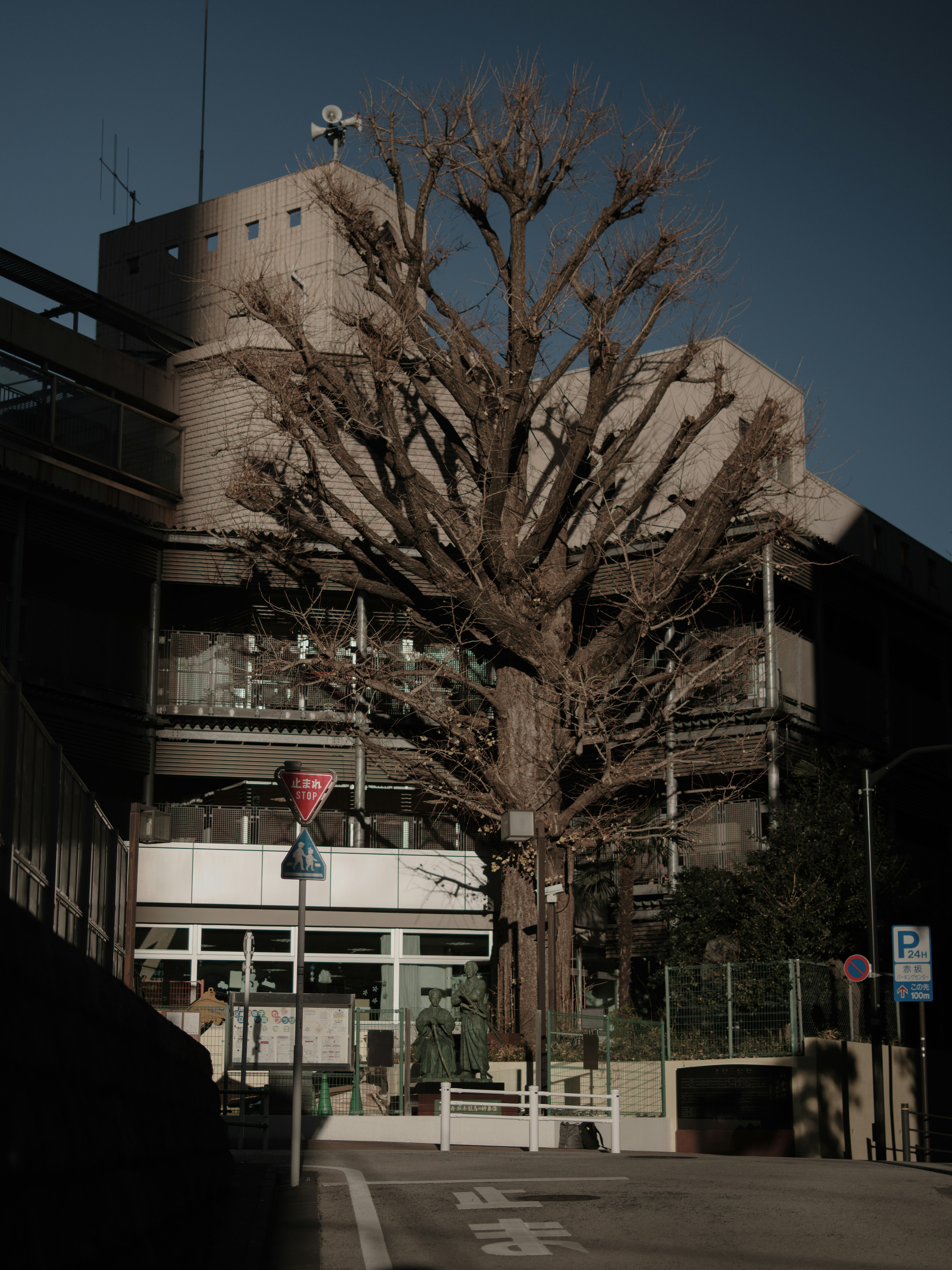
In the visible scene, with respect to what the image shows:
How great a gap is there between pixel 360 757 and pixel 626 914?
6166 mm

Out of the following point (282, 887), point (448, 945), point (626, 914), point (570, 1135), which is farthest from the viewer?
point (448, 945)

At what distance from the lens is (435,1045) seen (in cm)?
2131

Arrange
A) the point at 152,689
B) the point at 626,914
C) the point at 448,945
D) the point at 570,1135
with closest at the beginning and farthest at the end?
the point at 570,1135 → the point at 626,914 → the point at 152,689 → the point at 448,945

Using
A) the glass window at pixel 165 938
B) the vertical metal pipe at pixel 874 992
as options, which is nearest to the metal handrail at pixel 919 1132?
the vertical metal pipe at pixel 874 992

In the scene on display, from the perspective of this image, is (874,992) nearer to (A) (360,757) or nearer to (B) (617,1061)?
(B) (617,1061)

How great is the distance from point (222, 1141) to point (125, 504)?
21.1 m

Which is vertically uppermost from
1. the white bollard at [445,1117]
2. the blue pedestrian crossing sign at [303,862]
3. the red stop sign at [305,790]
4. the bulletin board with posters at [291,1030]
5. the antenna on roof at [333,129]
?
the antenna on roof at [333,129]

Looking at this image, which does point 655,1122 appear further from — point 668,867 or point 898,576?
point 898,576

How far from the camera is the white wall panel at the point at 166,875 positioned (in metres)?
27.6

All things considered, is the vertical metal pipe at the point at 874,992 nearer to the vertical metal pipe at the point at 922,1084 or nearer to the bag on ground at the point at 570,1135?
the vertical metal pipe at the point at 922,1084

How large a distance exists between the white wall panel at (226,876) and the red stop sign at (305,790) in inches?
647

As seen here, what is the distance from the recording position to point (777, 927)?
966 inches

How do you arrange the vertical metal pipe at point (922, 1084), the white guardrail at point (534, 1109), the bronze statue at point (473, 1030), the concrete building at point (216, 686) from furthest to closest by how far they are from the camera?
the concrete building at point (216, 686) → the bronze statue at point (473, 1030) → the vertical metal pipe at point (922, 1084) → the white guardrail at point (534, 1109)

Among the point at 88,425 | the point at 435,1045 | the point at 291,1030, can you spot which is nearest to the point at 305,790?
the point at 291,1030
